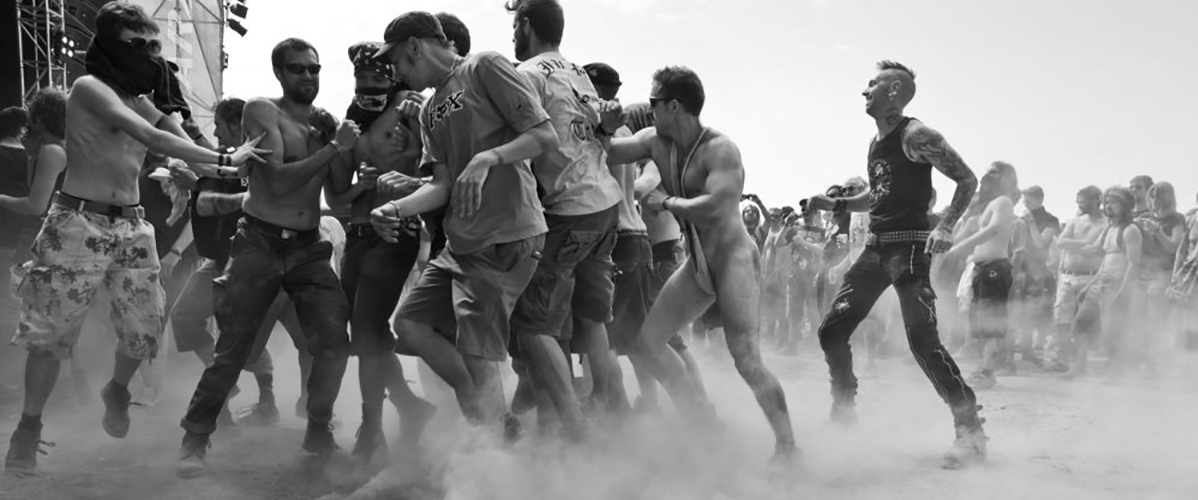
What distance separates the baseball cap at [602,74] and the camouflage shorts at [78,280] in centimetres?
242

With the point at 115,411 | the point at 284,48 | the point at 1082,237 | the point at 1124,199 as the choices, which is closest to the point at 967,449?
the point at 284,48

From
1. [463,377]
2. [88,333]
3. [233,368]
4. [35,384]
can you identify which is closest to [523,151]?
[463,377]

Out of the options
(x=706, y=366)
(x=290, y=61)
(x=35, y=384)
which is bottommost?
(x=706, y=366)

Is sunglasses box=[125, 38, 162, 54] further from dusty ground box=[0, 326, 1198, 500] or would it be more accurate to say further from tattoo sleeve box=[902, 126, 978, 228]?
tattoo sleeve box=[902, 126, 978, 228]

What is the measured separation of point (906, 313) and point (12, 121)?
5.87 meters

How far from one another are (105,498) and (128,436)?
147cm

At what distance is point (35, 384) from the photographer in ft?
15.1

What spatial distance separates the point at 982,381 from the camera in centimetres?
854

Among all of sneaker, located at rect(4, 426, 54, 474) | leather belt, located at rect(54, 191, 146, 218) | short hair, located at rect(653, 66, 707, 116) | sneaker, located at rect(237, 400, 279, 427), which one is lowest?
sneaker, located at rect(237, 400, 279, 427)

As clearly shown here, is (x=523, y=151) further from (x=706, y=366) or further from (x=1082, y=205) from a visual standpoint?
(x=1082, y=205)

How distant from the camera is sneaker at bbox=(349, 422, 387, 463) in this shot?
4.70 metres

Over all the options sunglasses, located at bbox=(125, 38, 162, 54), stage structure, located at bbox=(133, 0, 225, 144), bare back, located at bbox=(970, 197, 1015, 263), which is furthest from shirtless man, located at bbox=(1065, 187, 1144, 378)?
stage structure, located at bbox=(133, 0, 225, 144)

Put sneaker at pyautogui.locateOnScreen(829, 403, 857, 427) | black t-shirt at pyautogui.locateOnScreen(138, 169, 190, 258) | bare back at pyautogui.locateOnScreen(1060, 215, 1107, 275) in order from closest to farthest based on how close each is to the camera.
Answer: sneaker at pyautogui.locateOnScreen(829, 403, 857, 427) → black t-shirt at pyautogui.locateOnScreen(138, 169, 190, 258) → bare back at pyautogui.locateOnScreen(1060, 215, 1107, 275)

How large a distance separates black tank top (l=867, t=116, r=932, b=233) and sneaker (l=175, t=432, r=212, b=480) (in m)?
3.49
